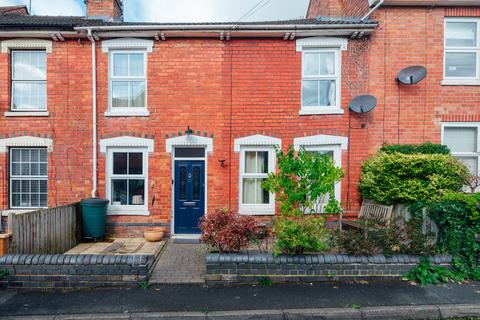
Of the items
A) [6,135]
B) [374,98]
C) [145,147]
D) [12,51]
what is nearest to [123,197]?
[145,147]

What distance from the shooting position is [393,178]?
7574mm

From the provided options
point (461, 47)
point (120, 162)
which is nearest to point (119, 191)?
point (120, 162)

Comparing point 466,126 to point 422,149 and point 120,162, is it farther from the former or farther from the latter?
point 120,162

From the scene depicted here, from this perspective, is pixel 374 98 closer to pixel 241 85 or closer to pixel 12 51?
pixel 241 85

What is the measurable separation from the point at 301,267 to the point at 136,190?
5478 millimetres

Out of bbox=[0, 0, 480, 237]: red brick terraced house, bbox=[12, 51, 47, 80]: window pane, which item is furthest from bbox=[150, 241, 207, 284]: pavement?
bbox=[12, 51, 47, 80]: window pane

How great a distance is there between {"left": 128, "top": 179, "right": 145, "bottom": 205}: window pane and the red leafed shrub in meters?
3.65

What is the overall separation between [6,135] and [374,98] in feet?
35.1

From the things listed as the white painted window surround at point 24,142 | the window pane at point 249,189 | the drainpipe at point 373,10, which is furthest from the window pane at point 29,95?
the drainpipe at point 373,10

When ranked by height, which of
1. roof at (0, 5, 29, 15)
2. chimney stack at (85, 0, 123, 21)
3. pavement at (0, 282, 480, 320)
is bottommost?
pavement at (0, 282, 480, 320)

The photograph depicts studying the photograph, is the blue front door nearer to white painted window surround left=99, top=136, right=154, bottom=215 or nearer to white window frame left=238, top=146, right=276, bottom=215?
white painted window surround left=99, top=136, right=154, bottom=215

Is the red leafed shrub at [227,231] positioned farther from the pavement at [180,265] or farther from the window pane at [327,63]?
the window pane at [327,63]

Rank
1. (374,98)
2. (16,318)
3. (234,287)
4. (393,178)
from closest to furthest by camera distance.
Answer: (16,318)
(234,287)
(393,178)
(374,98)

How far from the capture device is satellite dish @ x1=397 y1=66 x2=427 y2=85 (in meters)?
8.15
